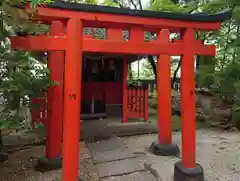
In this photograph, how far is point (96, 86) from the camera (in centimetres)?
992

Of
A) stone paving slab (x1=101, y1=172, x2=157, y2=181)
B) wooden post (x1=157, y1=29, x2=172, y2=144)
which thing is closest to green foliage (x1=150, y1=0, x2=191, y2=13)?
wooden post (x1=157, y1=29, x2=172, y2=144)

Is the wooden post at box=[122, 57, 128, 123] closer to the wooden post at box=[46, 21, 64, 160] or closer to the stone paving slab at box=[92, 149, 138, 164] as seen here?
the stone paving slab at box=[92, 149, 138, 164]

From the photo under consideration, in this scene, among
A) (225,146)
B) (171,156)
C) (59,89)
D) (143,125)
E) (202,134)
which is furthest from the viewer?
(143,125)

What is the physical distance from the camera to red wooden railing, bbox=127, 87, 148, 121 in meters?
8.82

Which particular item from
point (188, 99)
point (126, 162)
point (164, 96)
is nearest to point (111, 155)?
point (126, 162)

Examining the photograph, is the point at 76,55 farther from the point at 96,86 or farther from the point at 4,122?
the point at 96,86

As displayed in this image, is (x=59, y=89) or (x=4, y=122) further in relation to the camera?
(x=59, y=89)

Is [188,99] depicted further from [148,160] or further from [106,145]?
[106,145]

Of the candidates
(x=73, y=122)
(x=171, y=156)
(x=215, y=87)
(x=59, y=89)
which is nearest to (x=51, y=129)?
(x=59, y=89)

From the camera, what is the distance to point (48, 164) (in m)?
4.30

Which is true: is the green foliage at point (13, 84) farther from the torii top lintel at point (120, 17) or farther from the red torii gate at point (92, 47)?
the torii top lintel at point (120, 17)

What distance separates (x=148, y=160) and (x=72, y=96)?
8.82 feet

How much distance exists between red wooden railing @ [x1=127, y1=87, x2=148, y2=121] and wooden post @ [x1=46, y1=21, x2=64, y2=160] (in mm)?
4855

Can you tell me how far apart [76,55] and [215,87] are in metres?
7.00
